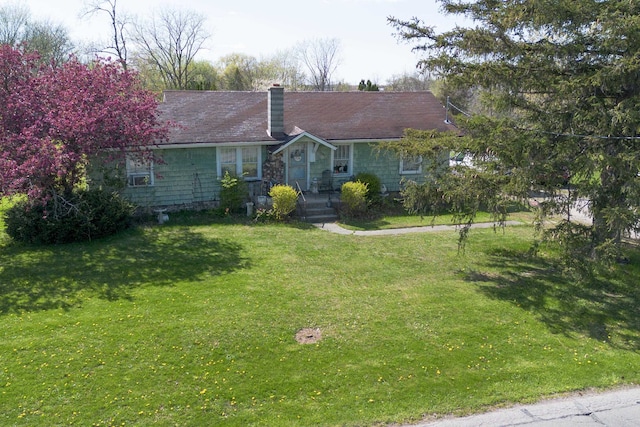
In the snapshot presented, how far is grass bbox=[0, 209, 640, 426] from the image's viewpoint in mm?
7395

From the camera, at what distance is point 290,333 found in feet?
30.9

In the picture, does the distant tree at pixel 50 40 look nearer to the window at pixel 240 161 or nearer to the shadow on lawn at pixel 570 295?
the window at pixel 240 161

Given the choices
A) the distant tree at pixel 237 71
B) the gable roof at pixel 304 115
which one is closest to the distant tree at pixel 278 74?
the distant tree at pixel 237 71

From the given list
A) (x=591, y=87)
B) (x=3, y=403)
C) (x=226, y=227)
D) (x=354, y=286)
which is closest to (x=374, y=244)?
(x=354, y=286)

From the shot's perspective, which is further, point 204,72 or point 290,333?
point 204,72

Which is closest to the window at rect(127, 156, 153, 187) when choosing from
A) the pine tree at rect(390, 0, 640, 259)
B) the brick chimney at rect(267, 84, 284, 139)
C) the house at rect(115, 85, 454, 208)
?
the house at rect(115, 85, 454, 208)

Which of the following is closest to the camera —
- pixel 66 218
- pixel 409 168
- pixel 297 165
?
pixel 66 218

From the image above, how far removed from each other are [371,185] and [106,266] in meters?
10.7

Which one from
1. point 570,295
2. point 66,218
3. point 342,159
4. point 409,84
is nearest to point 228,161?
point 342,159

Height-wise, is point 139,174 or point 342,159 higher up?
point 342,159

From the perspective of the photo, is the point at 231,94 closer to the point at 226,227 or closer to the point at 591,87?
the point at 226,227

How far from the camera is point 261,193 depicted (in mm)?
19297

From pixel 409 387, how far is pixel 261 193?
12.5 m

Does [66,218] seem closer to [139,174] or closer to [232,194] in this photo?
[139,174]
